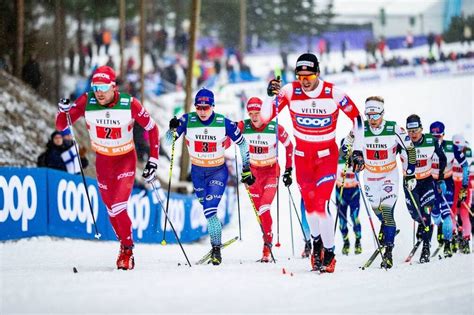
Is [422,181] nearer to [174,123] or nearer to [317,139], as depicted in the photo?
[317,139]

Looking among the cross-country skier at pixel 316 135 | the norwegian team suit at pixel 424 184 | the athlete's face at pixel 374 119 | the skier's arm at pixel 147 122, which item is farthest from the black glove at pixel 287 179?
the norwegian team suit at pixel 424 184

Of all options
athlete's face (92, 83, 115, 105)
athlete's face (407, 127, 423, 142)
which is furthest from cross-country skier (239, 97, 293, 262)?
athlete's face (92, 83, 115, 105)

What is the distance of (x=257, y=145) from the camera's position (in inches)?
432

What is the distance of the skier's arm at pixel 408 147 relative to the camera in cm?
989

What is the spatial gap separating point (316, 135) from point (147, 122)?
1895 millimetres

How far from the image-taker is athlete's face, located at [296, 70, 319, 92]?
8.03m

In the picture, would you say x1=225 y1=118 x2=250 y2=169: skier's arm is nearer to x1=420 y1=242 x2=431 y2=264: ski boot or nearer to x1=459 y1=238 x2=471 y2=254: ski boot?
x1=420 y1=242 x2=431 y2=264: ski boot

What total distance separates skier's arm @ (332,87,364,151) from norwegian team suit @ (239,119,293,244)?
7.29 feet

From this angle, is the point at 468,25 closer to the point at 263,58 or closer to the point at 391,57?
the point at 391,57

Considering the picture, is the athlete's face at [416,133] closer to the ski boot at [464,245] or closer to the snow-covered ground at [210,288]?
the snow-covered ground at [210,288]

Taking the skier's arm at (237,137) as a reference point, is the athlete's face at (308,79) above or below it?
above

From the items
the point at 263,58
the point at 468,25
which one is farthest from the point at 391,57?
the point at 263,58

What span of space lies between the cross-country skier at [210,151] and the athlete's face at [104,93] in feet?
3.91

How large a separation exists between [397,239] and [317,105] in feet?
29.1
